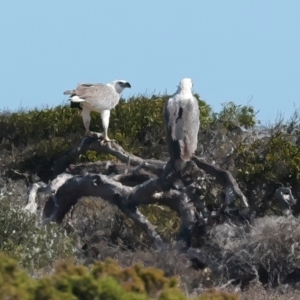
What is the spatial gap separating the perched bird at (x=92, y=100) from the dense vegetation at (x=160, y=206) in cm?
55

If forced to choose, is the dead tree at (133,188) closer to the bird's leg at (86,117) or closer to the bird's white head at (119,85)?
the bird's leg at (86,117)

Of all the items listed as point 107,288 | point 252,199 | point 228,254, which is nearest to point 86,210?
point 252,199

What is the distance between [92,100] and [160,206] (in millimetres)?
2221

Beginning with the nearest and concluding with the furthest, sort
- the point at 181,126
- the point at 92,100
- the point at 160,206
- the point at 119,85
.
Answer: the point at 181,126 < the point at 160,206 < the point at 92,100 < the point at 119,85

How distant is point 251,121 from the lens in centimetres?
1584

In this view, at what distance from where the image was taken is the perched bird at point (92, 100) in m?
14.8

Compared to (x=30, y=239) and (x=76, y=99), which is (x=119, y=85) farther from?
(x=30, y=239)

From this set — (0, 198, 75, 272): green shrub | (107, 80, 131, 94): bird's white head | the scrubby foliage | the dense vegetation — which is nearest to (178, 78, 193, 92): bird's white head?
the dense vegetation

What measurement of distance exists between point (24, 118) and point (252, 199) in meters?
5.42

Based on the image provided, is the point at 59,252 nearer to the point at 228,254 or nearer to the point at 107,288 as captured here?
the point at 228,254

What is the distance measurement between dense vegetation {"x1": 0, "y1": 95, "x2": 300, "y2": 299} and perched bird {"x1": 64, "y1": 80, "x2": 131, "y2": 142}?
0.55 meters

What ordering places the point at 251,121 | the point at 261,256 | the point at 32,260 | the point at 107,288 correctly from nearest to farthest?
the point at 107,288 < the point at 32,260 < the point at 261,256 < the point at 251,121

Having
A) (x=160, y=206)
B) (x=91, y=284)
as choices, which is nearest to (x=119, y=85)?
(x=160, y=206)

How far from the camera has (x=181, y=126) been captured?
11.3m
